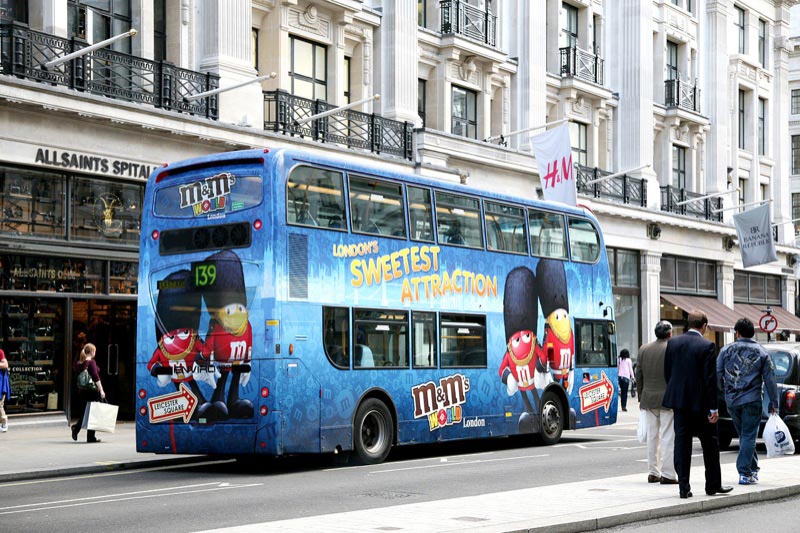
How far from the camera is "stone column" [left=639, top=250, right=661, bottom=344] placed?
4512cm

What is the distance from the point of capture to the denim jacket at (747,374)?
13.1 m

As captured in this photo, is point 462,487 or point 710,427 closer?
point 710,427

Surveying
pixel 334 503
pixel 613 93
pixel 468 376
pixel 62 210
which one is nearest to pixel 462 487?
pixel 334 503

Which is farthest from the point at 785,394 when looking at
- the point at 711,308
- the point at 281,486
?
the point at 711,308

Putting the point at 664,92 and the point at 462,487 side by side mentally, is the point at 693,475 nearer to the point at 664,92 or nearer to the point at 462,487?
the point at 462,487

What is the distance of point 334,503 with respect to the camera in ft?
41.5

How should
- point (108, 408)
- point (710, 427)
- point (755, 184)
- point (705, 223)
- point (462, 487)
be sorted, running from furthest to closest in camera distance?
point (755, 184)
point (705, 223)
point (108, 408)
point (462, 487)
point (710, 427)

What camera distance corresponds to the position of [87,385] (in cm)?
2106

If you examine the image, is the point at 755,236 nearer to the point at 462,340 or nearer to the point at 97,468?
the point at 462,340

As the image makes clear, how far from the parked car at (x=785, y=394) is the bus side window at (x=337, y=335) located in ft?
20.0

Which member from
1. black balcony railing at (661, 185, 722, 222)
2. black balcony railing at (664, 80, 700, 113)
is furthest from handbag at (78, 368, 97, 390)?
black balcony railing at (664, 80, 700, 113)

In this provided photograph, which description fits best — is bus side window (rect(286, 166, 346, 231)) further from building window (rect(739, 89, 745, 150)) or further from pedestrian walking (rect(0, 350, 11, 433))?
building window (rect(739, 89, 745, 150))

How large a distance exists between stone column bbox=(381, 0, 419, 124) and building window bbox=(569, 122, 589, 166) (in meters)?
10.6

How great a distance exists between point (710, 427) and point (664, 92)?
1497 inches
